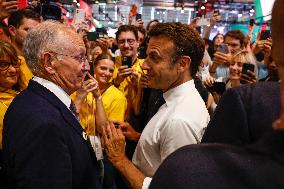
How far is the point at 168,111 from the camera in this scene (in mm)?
1602

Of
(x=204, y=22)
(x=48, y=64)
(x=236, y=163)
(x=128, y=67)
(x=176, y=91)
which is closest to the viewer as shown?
(x=236, y=163)

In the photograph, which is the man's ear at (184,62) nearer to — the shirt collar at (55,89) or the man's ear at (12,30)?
the shirt collar at (55,89)

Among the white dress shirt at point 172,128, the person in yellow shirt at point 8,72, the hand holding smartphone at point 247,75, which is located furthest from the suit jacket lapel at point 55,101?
the hand holding smartphone at point 247,75

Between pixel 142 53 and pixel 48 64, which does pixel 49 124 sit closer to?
pixel 48 64

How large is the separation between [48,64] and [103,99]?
141 cm

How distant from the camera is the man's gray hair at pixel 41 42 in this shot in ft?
5.06

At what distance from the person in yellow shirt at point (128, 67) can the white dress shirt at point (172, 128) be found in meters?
1.48

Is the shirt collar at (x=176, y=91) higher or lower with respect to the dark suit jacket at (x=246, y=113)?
lower

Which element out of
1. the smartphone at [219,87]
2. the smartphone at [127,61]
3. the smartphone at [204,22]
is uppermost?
the smartphone at [204,22]

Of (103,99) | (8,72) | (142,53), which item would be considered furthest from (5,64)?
(142,53)

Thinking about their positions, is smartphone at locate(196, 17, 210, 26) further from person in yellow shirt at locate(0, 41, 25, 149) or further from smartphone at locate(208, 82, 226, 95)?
person in yellow shirt at locate(0, 41, 25, 149)

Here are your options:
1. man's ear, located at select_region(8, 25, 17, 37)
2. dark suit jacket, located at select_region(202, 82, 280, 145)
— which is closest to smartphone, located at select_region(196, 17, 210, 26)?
man's ear, located at select_region(8, 25, 17, 37)

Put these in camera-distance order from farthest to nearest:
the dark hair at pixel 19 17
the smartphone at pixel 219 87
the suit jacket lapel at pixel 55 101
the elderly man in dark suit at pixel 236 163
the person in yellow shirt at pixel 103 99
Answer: the smartphone at pixel 219 87 < the dark hair at pixel 19 17 < the person in yellow shirt at pixel 103 99 < the suit jacket lapel at pixel 55 101 < the elderly man in dark suit at pixel 236 163

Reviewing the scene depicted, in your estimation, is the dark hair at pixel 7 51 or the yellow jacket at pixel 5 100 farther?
the dark hair at pixel 7 51
